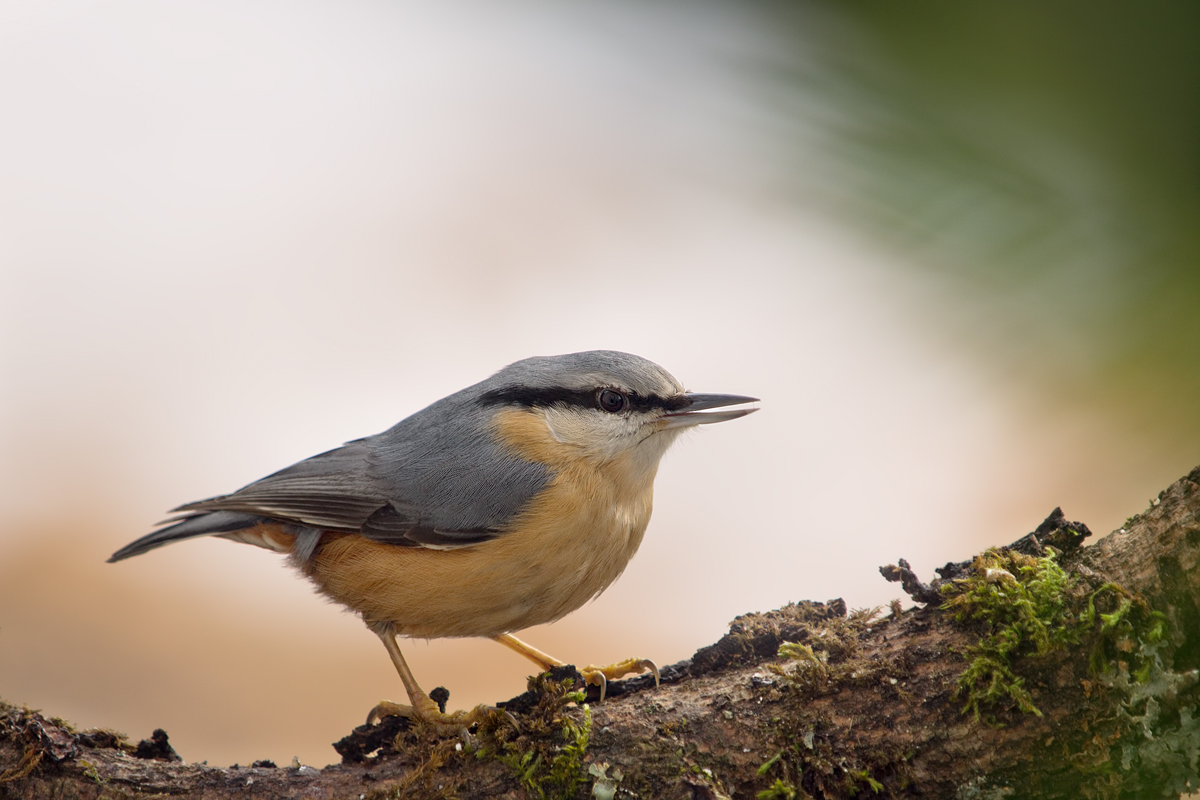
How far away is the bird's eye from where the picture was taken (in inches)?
120

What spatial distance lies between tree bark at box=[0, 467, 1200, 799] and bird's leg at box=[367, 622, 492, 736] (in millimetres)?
55

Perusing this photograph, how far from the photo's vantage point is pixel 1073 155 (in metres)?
0.63

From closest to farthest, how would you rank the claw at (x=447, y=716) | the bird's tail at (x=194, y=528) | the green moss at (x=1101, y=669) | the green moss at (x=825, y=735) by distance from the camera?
1. the green moss at (x=1101, y=669)
2. the green moss at (x=825, y=735)
3. the claw at (x=447, y=716)
4. the bird's tail at (x=194, y=528)

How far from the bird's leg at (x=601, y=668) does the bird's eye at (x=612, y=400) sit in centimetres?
87

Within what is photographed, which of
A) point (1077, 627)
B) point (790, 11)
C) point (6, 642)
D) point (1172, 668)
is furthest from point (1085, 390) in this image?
point (6, 642)

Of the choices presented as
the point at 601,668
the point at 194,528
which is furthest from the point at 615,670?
the point at 194,528

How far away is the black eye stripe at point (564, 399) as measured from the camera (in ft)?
9.89

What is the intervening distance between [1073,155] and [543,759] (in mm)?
1895

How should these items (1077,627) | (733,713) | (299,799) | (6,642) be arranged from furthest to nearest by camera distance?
(6,642) → (299,799) → (733,713) → (1077,627)

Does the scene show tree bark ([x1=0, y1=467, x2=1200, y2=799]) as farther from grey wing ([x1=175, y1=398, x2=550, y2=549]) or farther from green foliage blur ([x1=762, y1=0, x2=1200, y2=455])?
green foliage blur ([x1=762, y1=0, x2=1200, y2=455])

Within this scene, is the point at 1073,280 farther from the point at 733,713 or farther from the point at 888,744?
the point at 733,713

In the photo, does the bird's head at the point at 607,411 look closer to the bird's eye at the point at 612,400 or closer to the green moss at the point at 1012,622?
the bird's eye at the point at 612,400

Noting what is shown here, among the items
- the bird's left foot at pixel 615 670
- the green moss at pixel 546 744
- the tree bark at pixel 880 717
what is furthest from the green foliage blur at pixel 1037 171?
the bird's left foot at pixel 615 670

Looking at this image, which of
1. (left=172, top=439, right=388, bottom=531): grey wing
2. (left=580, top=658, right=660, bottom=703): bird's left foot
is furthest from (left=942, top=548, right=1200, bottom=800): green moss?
(left=172, top=439, right=388, bottom=531): grey wing
